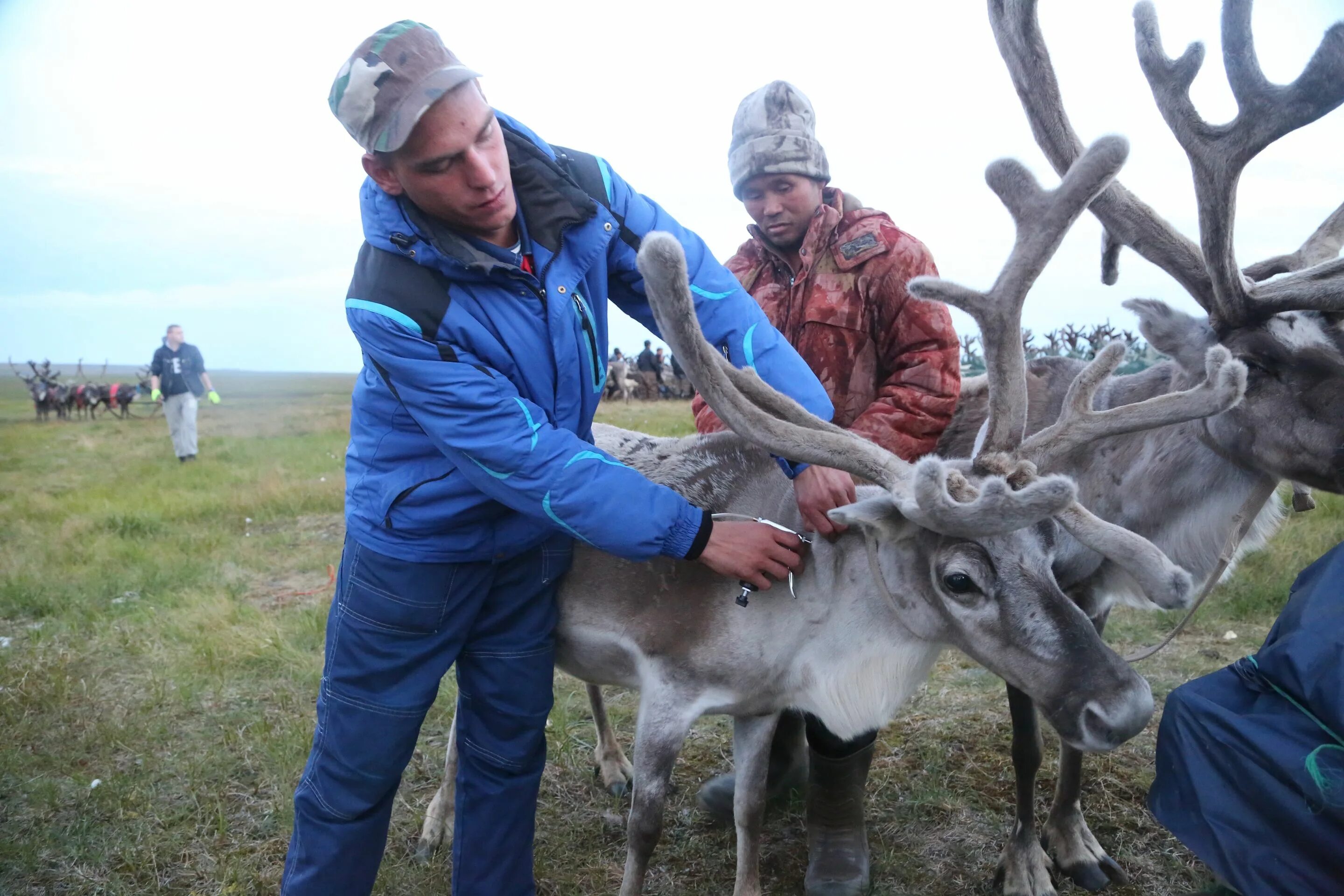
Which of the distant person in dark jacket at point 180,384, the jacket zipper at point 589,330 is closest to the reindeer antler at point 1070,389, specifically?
the jacket zipper at point 589,330

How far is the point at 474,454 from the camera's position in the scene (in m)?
2.10

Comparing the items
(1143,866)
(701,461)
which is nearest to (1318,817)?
(1143,866)

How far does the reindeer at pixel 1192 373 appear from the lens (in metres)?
2.53

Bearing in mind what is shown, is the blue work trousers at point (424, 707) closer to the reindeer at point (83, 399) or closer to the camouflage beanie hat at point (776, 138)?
the camouflage beanie hat at point (776, 138)

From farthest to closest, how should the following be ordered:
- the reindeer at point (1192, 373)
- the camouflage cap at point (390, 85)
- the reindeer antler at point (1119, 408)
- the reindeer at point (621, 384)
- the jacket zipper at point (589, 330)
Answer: the reindeer at point (621, 384) < the reindeer at point (1192, 373) < the jacket zipper at point (589, 330) < the reindeer antler at point (1119, 408) < the camouflage cap at point (390, 85)

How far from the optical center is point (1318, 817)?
1911 millimetres

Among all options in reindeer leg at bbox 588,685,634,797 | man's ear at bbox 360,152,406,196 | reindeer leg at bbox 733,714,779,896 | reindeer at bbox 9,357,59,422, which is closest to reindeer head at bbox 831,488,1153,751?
Answer: reindeer leg at bbox 733,714,779,896

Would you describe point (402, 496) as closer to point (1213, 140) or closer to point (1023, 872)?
point (1023, 872)

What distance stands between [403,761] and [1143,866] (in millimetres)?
2556

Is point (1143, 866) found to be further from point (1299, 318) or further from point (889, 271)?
point (889, 271)

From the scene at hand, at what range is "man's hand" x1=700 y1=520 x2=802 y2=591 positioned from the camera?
232 cm

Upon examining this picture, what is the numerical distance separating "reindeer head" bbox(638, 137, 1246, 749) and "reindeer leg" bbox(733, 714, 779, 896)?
Result: 0.66 meters

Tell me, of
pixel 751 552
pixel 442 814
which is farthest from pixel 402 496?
pixel 442 814

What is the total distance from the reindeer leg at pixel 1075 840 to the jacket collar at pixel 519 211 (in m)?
2.23
